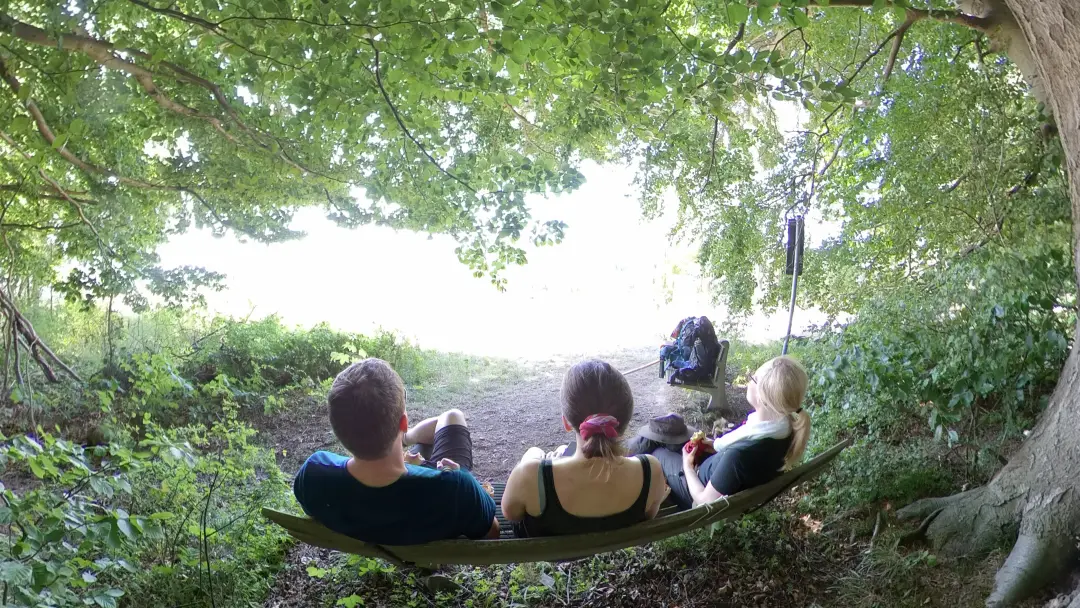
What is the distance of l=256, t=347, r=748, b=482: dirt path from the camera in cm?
431

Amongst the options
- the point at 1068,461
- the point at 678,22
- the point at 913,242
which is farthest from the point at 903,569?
the point at 678,22

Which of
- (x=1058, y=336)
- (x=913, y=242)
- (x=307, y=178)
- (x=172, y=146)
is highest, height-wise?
(x=172, y=146)

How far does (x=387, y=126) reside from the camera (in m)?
2.71

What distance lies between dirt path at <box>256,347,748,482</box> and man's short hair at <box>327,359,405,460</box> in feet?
6.85

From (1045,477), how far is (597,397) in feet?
5.15

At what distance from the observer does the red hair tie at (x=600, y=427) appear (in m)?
1.81

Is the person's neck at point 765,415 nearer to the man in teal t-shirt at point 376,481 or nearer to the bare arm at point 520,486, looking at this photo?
the bare arm at point 520,486

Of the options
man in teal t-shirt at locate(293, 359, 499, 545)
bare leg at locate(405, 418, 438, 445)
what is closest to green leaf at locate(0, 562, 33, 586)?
man in teal t-shirt at locate(293, 359, 499, 545)

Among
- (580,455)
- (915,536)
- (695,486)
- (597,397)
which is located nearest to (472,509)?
(580,455)

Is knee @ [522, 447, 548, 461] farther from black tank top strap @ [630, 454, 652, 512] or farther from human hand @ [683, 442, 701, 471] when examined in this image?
human hand @ [683, 442, 701, 471]

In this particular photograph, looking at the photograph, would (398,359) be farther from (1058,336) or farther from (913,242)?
(1058,336)

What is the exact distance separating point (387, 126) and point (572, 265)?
18.5ft

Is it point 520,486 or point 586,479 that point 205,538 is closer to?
point 520,486

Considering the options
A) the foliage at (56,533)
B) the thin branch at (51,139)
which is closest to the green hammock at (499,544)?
the foliage at (56,533)
